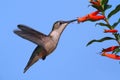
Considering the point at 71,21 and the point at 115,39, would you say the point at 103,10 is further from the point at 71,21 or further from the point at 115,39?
the point at 71,21

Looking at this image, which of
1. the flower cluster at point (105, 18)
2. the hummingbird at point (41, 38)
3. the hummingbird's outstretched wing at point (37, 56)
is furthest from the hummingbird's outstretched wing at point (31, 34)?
the flower cluster at point (105, 18)

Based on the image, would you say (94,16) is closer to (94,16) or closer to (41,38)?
(94,16)

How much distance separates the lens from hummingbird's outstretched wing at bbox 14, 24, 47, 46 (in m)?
5.83

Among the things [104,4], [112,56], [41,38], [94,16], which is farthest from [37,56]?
[104,4]

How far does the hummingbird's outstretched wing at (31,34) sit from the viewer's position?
583 cm

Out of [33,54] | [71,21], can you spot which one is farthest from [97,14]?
[33,54]

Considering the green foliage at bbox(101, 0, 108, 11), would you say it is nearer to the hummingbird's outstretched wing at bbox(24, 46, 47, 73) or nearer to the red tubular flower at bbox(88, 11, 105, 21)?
the red tubular flower at bbox(88, 11, 105, 21)

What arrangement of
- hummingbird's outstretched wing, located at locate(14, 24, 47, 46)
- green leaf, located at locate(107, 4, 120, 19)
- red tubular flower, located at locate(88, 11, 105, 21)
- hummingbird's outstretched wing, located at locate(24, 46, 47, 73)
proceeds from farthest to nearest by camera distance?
hummingbird's outstretched wing, located at locate(24, 46, 47, 73) < hummingbird's outstretched wing, located at locate(14, 24, 47, 46) < green leaf, located at locate(107, 4, 120, 19) < red tubular flower, located at locate(88, 11, 105, 21)

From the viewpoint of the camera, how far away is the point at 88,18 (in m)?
4.67

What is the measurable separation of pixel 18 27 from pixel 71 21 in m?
1.24

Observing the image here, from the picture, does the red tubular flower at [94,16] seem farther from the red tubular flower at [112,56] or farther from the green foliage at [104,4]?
the red tubular flower at [112,56]

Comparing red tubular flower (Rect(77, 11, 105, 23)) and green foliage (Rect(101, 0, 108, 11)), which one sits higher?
green foliage (Rect(101, 0, 108, 11))

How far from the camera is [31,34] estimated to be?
612 centimetres

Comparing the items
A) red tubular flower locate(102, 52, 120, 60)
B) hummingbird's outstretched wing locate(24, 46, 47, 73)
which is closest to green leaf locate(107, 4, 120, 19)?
red tubular flower locate(102, 52, 120, 60)
